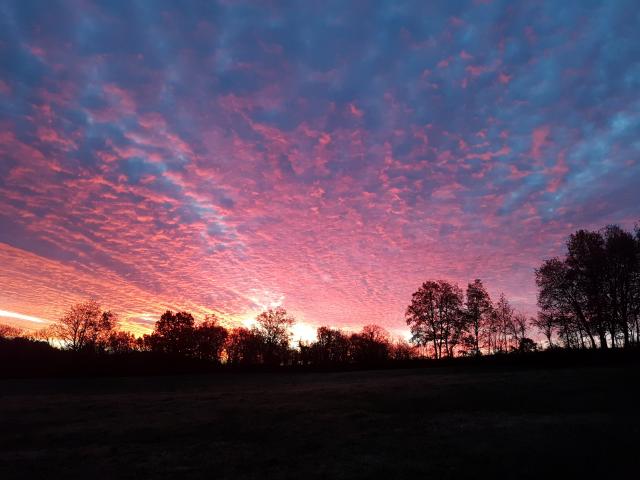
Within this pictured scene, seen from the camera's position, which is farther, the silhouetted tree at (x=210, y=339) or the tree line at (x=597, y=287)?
the silhouetted tree at (x=210, y=339)

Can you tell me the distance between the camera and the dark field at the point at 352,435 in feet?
24.1

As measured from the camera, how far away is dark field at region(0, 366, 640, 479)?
289 inches

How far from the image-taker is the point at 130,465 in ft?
27.0

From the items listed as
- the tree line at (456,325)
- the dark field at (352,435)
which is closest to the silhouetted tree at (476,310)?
the tree line at (456,325)

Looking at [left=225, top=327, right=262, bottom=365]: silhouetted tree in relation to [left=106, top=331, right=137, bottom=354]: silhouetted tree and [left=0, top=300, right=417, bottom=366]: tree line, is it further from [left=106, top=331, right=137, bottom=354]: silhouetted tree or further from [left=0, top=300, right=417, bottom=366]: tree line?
[left=106, top=331, right=137, bottom=354]: silhouetted tree

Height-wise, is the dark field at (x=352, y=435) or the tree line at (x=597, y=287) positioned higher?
the tree line at (x=597, y=287)

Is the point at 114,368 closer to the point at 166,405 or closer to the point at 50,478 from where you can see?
the point at 166,405

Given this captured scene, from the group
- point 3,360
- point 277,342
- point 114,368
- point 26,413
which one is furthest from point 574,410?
point 277,342

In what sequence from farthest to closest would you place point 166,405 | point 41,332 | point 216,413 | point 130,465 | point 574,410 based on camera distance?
point 41,332
point 166,405
point 216,413
point 574,410
point 130,465

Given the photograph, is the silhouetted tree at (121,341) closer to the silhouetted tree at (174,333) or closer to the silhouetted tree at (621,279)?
the silhouetted tree at (174,333)

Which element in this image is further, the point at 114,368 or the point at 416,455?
the point at 114,368

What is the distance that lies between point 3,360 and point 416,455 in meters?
44.9

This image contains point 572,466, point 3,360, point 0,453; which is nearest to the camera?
point 572,466

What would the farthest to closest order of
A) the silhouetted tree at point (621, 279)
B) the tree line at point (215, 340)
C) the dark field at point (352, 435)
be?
the tree line at point (215, 340), the silhouetted tree at point (621, 279), the dark field at point (352, 435)
